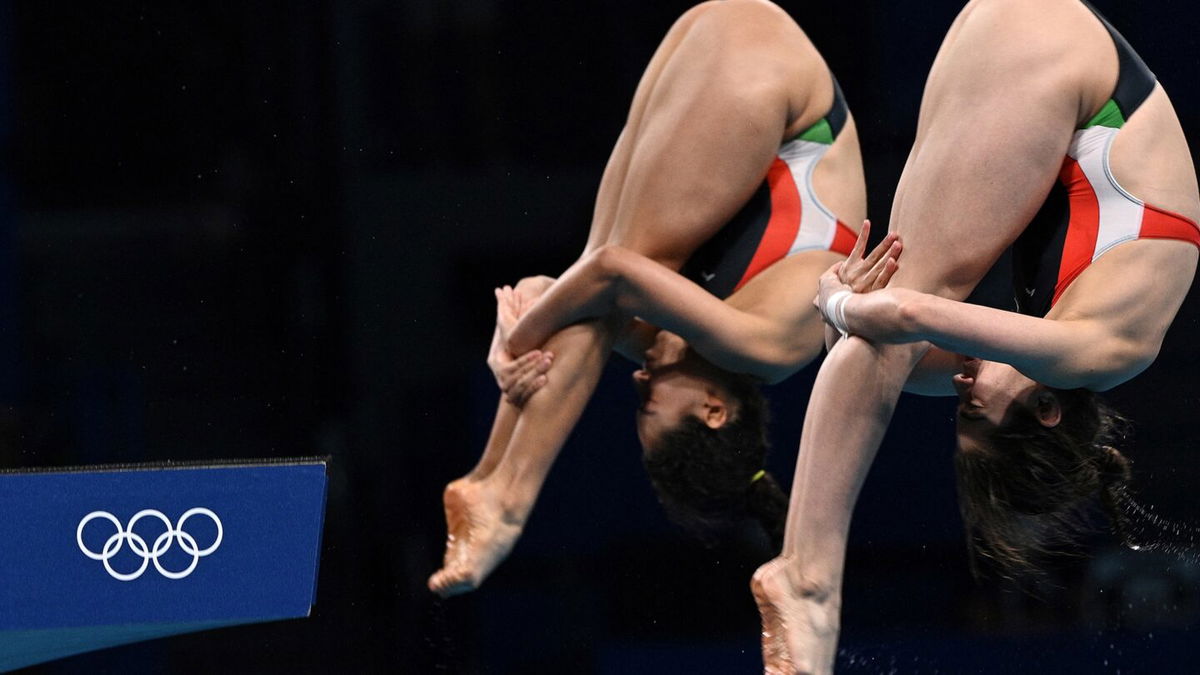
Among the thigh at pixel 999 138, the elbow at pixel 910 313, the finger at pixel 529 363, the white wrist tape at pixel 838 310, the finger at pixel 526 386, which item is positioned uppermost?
the thigh at pixel 999 138

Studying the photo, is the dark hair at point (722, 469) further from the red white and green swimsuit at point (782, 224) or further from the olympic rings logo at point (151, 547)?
the olympic rings logo at point (151, 547)

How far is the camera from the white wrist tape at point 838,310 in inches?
97.0

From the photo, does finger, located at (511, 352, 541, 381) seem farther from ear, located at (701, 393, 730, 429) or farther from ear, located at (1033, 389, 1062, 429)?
ear, located at (1033, 389, 1062, 429)

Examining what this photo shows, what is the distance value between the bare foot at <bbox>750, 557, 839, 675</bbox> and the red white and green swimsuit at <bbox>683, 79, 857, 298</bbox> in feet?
2.68

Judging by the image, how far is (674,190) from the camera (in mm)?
3082

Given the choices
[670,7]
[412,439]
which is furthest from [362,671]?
[670,7]

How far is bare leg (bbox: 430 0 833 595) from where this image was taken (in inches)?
120

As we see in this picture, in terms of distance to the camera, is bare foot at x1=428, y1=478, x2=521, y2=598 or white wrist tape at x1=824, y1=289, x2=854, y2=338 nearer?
white wrist tape at x1=824, y1=289, x2=854, y2=338

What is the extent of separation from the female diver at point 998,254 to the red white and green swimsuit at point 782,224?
56cm

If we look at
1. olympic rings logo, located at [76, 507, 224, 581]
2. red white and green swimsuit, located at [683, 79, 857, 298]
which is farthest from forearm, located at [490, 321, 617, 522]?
olympic rings logo, located at [76, 507, 224, 581]

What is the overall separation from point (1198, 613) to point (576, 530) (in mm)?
1413

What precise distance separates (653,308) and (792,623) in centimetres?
74

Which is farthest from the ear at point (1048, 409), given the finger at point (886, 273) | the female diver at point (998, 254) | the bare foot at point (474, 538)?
the bare foot at point (474, 538)

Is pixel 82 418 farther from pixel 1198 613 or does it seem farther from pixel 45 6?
pixel 1198 613
